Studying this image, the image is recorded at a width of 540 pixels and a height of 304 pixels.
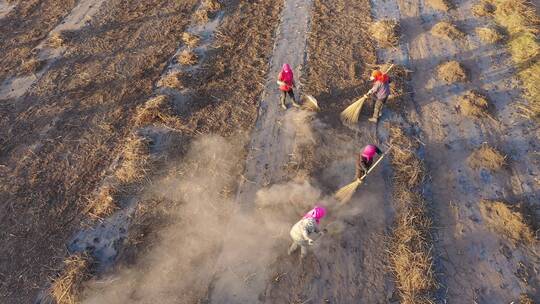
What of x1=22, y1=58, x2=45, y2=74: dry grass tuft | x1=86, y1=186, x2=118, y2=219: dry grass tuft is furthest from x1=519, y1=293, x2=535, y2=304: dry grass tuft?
x1=22, y1=58, x2=45, y2=74: dry grass tuft

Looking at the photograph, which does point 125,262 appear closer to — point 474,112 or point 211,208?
point 211,208

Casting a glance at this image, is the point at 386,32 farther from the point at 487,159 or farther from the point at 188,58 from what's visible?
the point at 188,58

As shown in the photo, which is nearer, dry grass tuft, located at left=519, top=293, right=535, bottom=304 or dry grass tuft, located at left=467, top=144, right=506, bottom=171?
dry grass tuft, located at left=519, top=293, right=535, bottom=304

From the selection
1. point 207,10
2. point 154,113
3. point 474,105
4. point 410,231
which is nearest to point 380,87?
point 474,105

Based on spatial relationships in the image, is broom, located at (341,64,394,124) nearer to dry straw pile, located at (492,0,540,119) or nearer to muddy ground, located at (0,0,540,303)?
muddy ground, located at (0,0,540,303)

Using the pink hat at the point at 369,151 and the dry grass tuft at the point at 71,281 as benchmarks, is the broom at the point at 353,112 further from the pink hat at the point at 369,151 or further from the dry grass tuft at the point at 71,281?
the dry grass tuft at the point at 71,281
